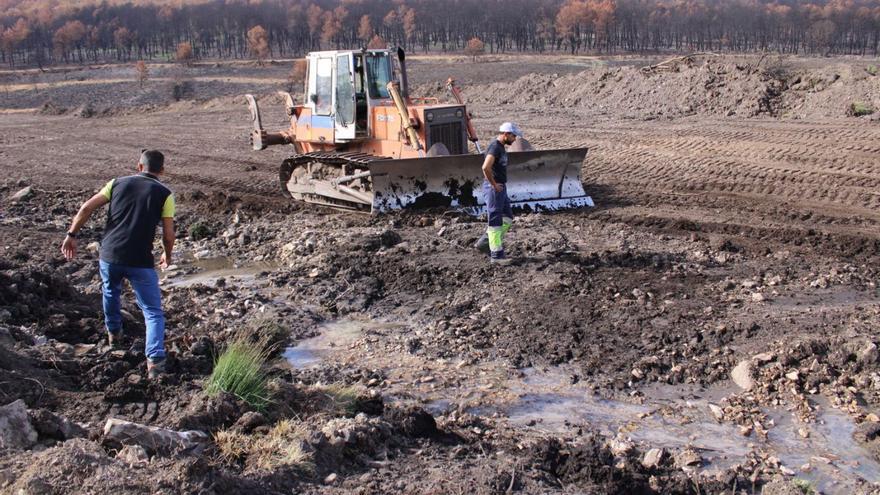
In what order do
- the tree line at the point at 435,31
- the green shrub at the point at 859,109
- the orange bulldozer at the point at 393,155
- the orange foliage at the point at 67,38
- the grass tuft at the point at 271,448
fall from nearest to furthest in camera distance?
the grass tuft at the point at 271,448 < the orange bulldozer at the point at 393,155 < the green shrub at the point at 859,109 < the orange foliage at the point at 67,38 < the tree line at the point at 435,31

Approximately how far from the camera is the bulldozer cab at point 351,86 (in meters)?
12.9

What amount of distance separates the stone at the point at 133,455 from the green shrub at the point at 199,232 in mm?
7407

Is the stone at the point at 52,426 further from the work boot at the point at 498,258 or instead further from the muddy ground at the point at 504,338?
the work boot at the point at 498,258

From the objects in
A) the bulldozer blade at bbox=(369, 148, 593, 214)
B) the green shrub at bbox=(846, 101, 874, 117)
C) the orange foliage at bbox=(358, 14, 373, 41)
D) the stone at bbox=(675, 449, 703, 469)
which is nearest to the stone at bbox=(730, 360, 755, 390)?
the stone at bbox=(675, 449, 703, 469)

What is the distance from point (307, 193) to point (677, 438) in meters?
8.79

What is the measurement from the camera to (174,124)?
2762 cm

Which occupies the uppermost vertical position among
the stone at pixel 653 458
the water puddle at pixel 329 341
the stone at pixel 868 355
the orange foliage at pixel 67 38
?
the orange foliage at pixel 67 38

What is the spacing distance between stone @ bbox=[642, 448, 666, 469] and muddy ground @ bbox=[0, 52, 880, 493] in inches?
0.7

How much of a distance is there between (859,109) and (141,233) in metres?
18.2

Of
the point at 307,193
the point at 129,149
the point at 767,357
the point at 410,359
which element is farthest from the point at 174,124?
the point at 767,357

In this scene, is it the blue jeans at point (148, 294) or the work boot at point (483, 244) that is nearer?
the blue jeans at point (148, 294)

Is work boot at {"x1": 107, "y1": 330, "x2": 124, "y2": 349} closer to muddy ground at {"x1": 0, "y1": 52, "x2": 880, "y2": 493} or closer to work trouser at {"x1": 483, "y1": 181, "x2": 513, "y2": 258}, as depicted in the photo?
muddy ground at {"x1": 0, "y1": 52, "x2": 880, "y2": 493}

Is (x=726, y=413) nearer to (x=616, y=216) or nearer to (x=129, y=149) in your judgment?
(x=616, y=216)

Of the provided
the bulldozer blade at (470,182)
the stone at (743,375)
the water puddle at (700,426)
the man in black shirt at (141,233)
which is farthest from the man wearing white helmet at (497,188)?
the man in black shirt at (141,233)
